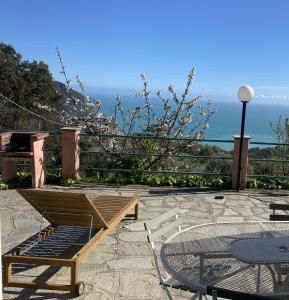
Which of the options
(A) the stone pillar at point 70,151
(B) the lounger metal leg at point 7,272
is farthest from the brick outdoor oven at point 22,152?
(B) the lounger metal leg at point 7,272

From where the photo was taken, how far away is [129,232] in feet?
19.3

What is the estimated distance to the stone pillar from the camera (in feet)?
28.8

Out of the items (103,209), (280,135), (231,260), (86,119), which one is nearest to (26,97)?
(86,119)

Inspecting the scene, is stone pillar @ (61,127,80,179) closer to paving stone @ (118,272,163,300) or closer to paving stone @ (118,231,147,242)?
paving stone @ (118,231,147,242)

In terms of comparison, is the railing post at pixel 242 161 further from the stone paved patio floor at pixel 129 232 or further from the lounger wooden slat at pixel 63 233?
the lounger wooden slat at pixel 63 233

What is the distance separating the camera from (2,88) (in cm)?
2786

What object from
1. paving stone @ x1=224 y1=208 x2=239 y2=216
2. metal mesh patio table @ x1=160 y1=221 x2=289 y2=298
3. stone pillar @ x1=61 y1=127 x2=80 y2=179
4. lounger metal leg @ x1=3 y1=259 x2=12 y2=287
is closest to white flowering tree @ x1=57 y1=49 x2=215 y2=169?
stone pillar @ x1=61 y1=127 x2=80 y2=179

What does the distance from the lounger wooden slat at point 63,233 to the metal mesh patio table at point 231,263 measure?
42.7 inches

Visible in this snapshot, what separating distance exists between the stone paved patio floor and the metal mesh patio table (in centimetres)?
72

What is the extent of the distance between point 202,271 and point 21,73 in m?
29.7

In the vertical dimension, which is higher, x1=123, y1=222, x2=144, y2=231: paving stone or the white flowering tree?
the white flowering tree

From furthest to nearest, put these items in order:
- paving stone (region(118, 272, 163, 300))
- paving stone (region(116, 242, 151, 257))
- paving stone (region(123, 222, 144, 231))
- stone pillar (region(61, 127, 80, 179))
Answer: stone pillar (region(61, 127, 80, 179))
paving stone (region(123, 222, 144, 231))
paving stone (region(116, 242, 151, 257))
paving stone (region(118, 272, 163, 300))

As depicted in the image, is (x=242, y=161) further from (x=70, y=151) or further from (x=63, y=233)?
(x=63, y=233)

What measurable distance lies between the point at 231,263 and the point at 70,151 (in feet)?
19.7
